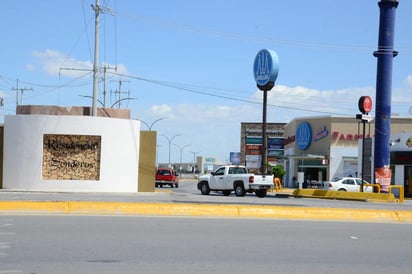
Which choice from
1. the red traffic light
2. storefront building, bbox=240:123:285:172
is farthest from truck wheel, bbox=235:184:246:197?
storefront building, bbox=240:123:285:172

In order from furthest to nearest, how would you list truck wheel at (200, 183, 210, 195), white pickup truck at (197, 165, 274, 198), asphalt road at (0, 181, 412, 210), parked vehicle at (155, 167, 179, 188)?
parked vehicle at (155, 167, 179, 188)
truck wheel at (200, 183, 210, 195)
white pickup truck at (197, 165, 274, 198)
asphalt road at (0, 181, 412, 210)

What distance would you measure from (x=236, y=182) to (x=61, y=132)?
10159 mm

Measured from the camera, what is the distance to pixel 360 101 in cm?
3753

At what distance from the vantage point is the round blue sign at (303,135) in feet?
200

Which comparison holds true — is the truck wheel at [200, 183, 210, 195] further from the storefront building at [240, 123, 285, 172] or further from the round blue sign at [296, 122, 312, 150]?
the storefront building at [240, 123, 285, 172]

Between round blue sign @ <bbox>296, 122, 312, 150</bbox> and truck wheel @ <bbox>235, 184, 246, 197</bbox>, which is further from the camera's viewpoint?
round blue sign @ <bbox>296, 122, 312, 150</bbox>

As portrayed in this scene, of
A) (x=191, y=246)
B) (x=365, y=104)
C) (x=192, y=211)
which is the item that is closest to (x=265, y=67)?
(x=365, y=104)

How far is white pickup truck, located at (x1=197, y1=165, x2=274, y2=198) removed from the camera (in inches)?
1263

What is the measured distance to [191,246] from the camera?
11.5 m

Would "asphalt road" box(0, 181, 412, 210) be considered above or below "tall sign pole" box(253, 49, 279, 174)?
below

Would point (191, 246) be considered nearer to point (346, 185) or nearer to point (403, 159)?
point (346, 185)

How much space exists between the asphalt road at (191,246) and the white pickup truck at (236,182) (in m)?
15.8

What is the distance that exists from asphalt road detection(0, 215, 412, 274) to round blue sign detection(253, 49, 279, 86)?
2160cm

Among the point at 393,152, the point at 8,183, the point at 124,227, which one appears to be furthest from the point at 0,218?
the point at 393,152
